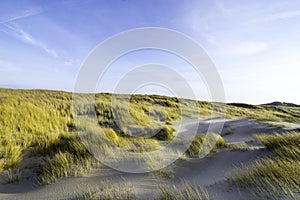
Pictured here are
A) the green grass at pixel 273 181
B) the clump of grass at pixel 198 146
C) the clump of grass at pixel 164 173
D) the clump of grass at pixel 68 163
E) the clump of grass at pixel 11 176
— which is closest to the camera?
the green grass at pixel 273 181

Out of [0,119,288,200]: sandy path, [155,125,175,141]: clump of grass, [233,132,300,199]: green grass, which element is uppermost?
[155,125,175,141]: clump of grass

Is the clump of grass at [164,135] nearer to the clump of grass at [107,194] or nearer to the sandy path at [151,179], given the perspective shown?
the sandy path at [151,179]

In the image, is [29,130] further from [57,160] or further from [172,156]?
[172,156]

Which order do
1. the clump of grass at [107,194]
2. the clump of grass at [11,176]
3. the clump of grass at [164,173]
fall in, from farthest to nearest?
the clump of grass at [164,173]
the clump of grass at [11,176]
the clump of grass at [107,194]

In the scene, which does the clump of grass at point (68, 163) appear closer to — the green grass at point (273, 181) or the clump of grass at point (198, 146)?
the clump of grass at point (198, 146)

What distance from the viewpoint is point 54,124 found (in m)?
9.12

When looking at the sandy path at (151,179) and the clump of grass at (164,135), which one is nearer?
the sandy path at (151,179)

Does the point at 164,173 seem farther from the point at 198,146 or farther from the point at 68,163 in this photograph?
the point at 198,146

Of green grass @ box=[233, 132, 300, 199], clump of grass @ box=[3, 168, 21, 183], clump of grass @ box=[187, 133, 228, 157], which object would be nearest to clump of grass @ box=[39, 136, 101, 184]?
clump of grass @ box=[3, 168, 21, 183]

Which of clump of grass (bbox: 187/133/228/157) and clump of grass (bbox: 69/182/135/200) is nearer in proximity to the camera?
clump of grass (bbox: 69/182/135/200)

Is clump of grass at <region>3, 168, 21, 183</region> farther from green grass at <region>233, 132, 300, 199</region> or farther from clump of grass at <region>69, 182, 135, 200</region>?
green grass at <region>233, 132, 300, 199</region>

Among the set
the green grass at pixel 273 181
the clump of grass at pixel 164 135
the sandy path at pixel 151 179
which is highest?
the clump of grass at pixel 164 135

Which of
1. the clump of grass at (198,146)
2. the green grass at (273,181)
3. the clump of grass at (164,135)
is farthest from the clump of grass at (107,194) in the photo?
the clump of grass at (164,135)

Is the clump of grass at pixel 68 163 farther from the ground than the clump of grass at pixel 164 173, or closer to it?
farther from the ground
